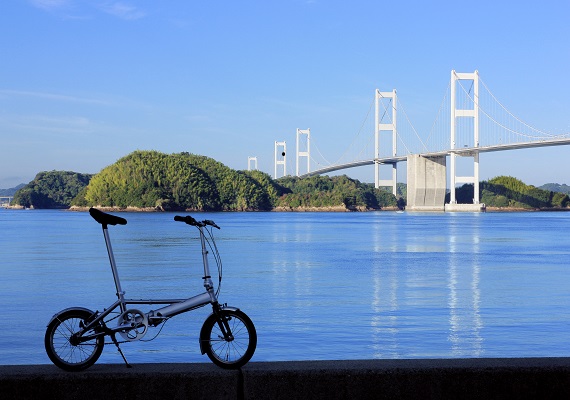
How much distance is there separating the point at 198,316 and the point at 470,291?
7545 mm

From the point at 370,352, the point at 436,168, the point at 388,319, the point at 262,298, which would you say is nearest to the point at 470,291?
the point at 262,298

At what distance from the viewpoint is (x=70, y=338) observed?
4.79 meters

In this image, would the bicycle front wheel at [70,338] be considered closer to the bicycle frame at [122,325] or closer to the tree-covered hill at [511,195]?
the bicycle frame at [122,325]

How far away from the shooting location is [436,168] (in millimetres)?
99938

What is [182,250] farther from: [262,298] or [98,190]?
[98,190]

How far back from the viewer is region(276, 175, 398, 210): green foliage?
161 meters

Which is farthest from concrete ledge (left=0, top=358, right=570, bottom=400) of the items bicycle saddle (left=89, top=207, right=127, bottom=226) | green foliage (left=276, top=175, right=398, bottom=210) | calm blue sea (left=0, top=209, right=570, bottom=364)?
green foliage (left=276, top=175, right=398, bottom=210)

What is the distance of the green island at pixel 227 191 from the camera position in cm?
14462

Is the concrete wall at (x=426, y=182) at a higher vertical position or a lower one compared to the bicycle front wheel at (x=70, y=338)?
higher

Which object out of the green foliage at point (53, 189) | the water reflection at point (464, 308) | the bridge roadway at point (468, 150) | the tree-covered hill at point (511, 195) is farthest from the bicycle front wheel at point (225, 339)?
the green foliage at point (53, 189)

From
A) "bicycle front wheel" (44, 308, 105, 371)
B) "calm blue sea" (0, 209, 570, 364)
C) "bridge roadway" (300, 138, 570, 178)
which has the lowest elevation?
"calm blue sea" (0, 209, 570, 364)

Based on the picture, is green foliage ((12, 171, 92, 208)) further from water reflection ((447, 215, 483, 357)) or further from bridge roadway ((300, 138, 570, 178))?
water reflection ((447, 215, 483, 357))

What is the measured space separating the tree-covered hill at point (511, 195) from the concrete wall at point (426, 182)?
36036mm

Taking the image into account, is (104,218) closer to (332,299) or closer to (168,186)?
(332,299)
